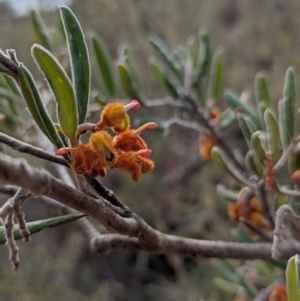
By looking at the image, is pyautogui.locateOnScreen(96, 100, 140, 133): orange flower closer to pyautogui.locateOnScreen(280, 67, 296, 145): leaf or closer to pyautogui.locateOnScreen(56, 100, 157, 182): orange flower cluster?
pyautogui.locateOnScreen(56, 100, 157, 182): orange flower cluster

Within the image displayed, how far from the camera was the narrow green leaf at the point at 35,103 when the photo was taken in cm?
28

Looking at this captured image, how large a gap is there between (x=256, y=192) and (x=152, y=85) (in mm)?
2596

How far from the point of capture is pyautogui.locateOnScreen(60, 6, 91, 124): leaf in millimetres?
341

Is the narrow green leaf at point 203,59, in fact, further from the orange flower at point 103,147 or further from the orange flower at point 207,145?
the orange flower at point 103,147

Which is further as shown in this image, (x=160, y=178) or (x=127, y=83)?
(x=160, y=178)

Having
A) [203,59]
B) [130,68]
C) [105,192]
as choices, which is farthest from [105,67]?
[105,192]

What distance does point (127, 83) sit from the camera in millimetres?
734

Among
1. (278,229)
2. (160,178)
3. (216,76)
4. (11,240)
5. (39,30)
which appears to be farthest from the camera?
(160,178)

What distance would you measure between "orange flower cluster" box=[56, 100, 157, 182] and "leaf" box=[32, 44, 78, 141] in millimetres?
19

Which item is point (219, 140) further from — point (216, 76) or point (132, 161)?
point (132, 161)

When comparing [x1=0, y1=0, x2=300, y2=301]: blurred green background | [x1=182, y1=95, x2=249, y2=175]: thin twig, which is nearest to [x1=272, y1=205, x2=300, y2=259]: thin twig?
[x1=182, y1=95, x2=249, y2=175]: thin twig

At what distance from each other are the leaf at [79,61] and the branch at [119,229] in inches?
3.9

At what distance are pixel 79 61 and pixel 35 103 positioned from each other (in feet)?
0.24

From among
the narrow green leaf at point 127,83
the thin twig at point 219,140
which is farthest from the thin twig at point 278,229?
the narrow green leaf at point 127,83
